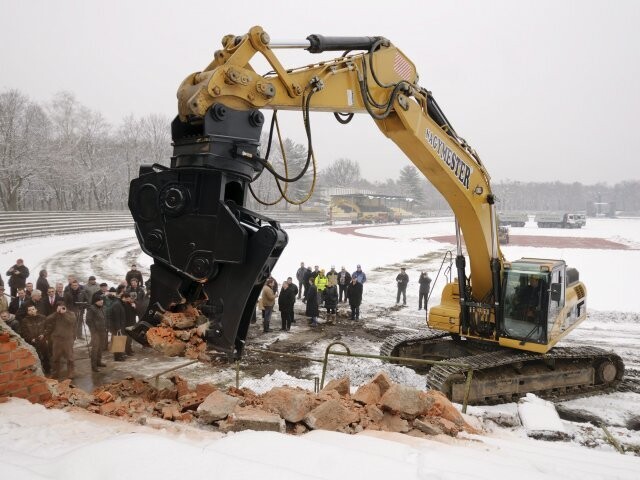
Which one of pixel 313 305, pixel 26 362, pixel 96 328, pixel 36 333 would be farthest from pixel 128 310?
pixel 26 362

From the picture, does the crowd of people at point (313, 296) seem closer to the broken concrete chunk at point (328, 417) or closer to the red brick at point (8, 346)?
the broken concrete chunk at point (328, 417)

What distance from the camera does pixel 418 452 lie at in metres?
3.80

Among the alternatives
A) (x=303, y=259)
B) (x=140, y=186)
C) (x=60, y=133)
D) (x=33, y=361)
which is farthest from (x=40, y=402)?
(x=60, y=133)

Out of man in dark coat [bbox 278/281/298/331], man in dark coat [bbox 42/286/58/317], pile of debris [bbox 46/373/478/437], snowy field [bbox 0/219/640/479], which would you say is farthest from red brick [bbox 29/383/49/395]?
man in dark coat [bbox 278/281/298/331]

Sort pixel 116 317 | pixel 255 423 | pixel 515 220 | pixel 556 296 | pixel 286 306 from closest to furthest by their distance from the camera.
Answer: pixel 255 423, pixel 556 296, pixel 116 317, pixel 286 306, pixel 515 220

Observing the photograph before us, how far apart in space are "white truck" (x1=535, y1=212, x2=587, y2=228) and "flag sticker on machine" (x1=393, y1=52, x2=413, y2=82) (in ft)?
195

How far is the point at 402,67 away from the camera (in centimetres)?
667

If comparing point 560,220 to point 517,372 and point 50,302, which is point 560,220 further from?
point 50,302

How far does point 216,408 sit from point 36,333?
5.43 metres

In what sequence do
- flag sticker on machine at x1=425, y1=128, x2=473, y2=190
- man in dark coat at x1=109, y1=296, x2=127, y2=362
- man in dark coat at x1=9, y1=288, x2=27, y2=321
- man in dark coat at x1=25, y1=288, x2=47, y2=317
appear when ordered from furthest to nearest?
man in dark coat at x1=109, y1=296, x2=127, y2=362 < man in dark coat at x1=25, y1=288, x2=47, y2=317 < man in dark coat at x1=9, y1=288, x2=27, y2=321 < flag sticker on machine at x1=425, y1=128, x2=473, y2=190

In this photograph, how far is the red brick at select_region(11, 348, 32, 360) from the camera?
4.35m

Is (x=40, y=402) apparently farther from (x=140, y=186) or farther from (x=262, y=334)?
(x=262, y=334)

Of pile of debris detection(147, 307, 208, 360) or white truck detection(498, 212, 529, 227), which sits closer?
pile of debris detection(147, 307, 208, 360)

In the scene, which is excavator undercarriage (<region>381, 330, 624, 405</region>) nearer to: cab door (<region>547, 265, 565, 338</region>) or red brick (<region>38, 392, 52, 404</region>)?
cab door (<region>547, 265, 565, 338</region>)
